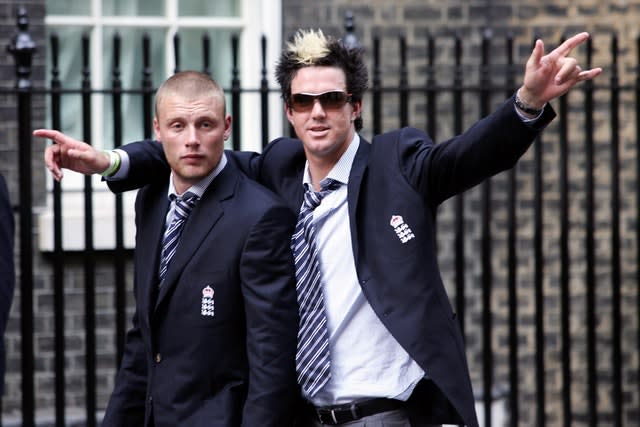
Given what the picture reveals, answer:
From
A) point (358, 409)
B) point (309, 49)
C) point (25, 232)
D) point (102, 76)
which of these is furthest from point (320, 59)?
point (102, 76)

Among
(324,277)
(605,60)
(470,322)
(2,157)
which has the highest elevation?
(605,60)

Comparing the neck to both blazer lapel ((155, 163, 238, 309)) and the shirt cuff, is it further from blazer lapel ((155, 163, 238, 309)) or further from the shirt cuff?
the shirt cuff

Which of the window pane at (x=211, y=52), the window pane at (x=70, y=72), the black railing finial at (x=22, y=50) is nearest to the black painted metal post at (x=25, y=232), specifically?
the black railing finial at (x=22, y=50)

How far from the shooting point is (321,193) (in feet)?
12.0

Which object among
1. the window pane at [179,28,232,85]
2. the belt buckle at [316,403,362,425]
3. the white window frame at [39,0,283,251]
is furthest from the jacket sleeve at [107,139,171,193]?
the window pane at [179,28,232,85]

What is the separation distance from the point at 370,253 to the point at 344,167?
30 cm

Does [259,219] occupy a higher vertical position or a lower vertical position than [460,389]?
higher

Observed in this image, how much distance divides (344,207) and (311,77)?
411mm

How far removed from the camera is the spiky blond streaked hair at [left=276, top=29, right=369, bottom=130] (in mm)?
3639

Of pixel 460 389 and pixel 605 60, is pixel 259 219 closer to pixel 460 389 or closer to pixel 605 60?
pixel 460 389

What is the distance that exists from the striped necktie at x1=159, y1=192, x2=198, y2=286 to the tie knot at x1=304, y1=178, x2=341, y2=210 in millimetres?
368

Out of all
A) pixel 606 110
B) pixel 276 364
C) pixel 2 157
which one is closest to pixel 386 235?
pixel 276 364

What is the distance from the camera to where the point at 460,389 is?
3521 millimetres

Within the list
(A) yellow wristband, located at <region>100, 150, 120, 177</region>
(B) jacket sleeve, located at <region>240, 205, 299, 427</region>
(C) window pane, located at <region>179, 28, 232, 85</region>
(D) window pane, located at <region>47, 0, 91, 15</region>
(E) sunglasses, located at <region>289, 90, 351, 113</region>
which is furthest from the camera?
(C) window pane, located at <region>179, 28, 232, 85</region>
